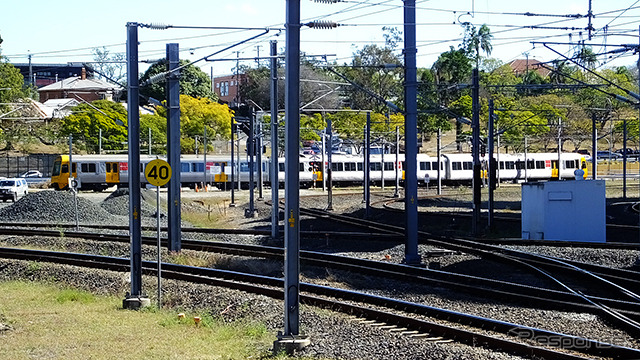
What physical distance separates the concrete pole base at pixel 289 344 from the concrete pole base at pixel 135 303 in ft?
17.9

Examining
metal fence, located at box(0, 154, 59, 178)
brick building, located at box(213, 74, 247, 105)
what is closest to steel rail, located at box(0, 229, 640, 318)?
metal fence, located at box(0, 154, 59, 178)

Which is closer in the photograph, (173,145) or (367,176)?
(173,145)

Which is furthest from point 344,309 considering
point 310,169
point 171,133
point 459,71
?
point 459,71

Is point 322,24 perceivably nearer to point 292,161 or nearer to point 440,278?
point 292,161

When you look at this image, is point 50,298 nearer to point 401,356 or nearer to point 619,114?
point 401,356

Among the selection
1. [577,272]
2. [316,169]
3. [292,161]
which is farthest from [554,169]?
[292,161]

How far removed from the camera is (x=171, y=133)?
77.4 feet

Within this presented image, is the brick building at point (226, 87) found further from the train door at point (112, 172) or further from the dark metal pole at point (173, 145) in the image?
the dark metal pole at point (173, 145)

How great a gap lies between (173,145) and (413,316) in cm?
1183

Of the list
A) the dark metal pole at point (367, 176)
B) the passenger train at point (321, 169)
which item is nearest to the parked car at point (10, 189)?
the passenger train at point (321, 169)

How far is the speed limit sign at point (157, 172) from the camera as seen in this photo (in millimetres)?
16078

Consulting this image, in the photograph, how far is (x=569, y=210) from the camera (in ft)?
88.7

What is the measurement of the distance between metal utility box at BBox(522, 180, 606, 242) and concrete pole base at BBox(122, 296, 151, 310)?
15455 millimetres

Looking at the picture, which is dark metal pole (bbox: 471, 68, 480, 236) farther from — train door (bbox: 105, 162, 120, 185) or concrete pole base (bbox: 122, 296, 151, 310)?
train door (bbox: 105, 162, 120, 185)
